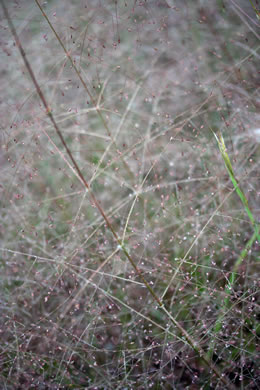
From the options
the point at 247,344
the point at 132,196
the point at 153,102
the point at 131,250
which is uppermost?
the point at 153,102

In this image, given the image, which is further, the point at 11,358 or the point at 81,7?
the point at 81,7

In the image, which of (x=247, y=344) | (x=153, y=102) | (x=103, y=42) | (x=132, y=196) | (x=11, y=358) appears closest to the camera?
(x=247, y=344)

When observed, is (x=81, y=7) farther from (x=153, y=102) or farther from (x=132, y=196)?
(x=132, y=196)

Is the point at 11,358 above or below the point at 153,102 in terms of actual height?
below

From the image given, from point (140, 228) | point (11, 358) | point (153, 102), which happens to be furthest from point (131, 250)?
point (153, 102)

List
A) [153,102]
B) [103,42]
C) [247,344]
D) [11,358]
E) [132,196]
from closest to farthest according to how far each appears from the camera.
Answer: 1. [247,344]
2. [11,358]
3. [132,196]
4. [103,42]
5. [153,102]

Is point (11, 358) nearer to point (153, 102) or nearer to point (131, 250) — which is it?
point (131, 250)
